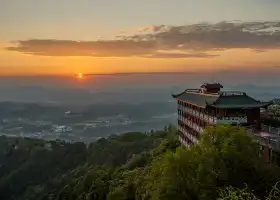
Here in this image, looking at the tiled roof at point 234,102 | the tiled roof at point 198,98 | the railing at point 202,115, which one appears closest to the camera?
the tiled roof at point 234,102

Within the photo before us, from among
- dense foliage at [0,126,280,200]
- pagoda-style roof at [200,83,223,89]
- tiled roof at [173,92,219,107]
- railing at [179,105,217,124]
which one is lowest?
dense foliage at [0,126,280,200]

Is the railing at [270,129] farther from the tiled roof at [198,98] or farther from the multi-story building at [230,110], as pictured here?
the tiled roof at [198,98]

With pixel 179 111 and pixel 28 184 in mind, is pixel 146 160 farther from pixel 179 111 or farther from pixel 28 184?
pixel 28 184

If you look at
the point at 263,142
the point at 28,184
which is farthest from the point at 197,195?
the point at 28,184

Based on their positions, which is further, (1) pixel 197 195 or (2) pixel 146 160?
(2) pixel 146 160

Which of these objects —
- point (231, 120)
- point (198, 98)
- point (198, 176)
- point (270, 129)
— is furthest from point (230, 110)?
point (198, 176)

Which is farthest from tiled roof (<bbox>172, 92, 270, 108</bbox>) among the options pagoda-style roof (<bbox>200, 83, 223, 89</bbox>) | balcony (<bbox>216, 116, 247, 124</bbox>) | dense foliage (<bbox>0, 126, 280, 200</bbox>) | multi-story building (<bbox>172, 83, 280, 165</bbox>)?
pagoda-style roof (<bbox>200, 83, 223, 89</bbox>)

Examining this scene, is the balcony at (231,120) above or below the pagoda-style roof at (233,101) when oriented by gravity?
below

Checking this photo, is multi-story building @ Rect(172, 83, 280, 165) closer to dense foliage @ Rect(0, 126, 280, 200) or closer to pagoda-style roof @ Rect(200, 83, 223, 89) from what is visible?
pagoda-style roof @ Rect(200, 83, 223, 89)

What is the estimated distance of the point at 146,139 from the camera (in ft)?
258

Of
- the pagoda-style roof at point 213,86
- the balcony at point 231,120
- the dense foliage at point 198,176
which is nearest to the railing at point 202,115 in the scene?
the balcony at point 231,120

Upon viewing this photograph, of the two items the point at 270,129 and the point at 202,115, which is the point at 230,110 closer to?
the point at 270,129

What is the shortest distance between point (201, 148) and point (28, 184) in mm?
68493

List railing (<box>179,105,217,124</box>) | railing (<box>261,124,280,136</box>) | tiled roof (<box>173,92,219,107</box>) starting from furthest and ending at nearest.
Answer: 1. tiled roof (<box>173,92,219,107</box>)
2. railing (<box>179,105,217,124</box>)
3. railing (<box>261,124,280,136</box>)
